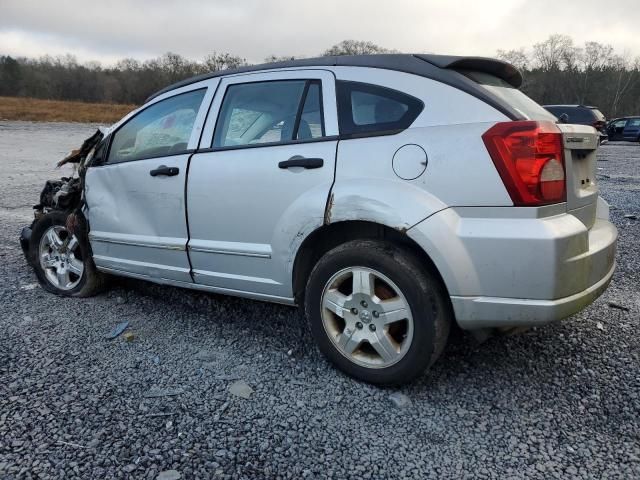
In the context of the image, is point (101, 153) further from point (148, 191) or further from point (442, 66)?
point (442, 66)

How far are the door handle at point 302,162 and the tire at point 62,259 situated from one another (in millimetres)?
2152

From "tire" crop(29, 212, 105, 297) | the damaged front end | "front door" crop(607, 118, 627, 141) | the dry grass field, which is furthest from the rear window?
the dry grass field

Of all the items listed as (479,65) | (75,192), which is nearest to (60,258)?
(75,192)

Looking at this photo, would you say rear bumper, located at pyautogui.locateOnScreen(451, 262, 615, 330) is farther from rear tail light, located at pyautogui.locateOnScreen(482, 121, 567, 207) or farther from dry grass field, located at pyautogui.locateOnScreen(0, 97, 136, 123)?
dry grass field, located at pyautogui.locateOnScreen(0, 97, 136, 123)

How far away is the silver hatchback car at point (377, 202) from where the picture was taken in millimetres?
Answer: 2277

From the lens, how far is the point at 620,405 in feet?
8.14

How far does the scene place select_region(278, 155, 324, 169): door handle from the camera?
269 centimetres

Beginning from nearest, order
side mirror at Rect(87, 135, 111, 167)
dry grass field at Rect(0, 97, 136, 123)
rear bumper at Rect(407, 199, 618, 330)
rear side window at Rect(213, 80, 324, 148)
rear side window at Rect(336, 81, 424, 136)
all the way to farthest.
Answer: rear bumper at Rect(407, 199, 618, 330), rear side window at Rect(336, 81, 424, 136), rear side window at Rect(213, 80, 324, 148), side mirror at Rect(87, 135, 111, 167), dry grass field at Rect(0, 97, 136, 123)

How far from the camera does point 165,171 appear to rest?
331 cm

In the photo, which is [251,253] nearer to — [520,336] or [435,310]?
[435,310]

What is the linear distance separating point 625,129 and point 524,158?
2945 cm

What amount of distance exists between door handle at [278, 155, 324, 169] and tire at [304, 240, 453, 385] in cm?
46

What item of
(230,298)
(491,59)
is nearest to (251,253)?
(230,298)

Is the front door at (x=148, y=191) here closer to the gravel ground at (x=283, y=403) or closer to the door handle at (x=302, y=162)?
the gravel ground at (x=283, y=403)
